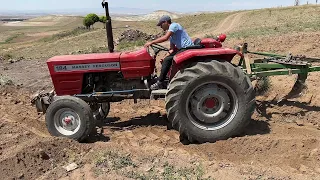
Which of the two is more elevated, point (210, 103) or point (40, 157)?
point (210, 103)

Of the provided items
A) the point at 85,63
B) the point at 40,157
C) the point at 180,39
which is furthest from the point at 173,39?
the point at 40,157

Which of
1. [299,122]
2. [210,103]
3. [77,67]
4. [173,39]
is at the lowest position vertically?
[299,122]

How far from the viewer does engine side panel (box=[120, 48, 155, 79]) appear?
19.6 ft

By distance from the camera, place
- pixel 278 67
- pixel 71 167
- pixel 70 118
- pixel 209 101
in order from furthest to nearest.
Result: pixel 278 67 < pixel 70 118 < pixel 209 101 < pixel 71 167

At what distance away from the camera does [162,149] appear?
532 centimetres

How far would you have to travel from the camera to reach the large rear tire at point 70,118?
18.6 feet

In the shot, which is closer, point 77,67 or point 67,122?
point 67,122

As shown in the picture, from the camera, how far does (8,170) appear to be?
466 centimetres

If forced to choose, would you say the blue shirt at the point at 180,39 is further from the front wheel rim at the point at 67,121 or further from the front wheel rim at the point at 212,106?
the front wheel rim at the point at 67,121

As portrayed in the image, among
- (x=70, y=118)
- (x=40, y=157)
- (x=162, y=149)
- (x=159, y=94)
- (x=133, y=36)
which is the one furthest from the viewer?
(x=133, y=36)

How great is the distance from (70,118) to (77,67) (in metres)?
0.81

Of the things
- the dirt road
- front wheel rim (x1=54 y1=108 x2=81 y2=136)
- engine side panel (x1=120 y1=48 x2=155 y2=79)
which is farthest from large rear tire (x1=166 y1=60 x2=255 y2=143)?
the dirt road

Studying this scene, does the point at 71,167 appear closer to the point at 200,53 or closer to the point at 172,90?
the point at 172,90

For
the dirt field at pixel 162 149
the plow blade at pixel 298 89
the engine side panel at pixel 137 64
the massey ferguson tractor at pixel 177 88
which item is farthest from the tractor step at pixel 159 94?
the plow blade at pixel 298 89
